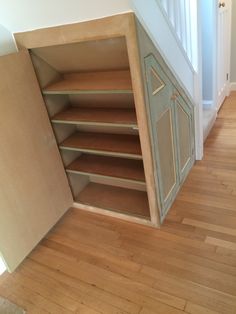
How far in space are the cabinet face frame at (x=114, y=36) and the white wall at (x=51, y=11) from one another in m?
0.03

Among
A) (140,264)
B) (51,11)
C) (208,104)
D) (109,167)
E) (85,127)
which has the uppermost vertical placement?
(51,11)

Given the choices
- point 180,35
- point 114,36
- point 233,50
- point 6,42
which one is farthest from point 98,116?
point 233,50

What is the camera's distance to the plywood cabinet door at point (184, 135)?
6.73 feet

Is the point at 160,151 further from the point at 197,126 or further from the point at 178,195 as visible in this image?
the point at 197,126

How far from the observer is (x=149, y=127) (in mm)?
1587

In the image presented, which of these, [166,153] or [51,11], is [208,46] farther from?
[51,11]

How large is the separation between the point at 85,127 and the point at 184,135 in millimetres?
832

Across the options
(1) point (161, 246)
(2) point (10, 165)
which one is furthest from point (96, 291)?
(2) point (10, 165)

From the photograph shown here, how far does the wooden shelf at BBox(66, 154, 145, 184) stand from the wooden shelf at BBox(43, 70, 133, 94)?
638 millimetres

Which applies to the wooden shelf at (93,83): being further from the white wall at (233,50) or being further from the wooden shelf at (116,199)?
the white wall at (233,50)

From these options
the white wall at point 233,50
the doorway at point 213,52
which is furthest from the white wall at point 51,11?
the white wall at point 233,50

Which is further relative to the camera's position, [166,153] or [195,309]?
[166,153]

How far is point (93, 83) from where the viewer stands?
69.4 inches

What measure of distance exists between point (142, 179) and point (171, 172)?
0.95 ft
